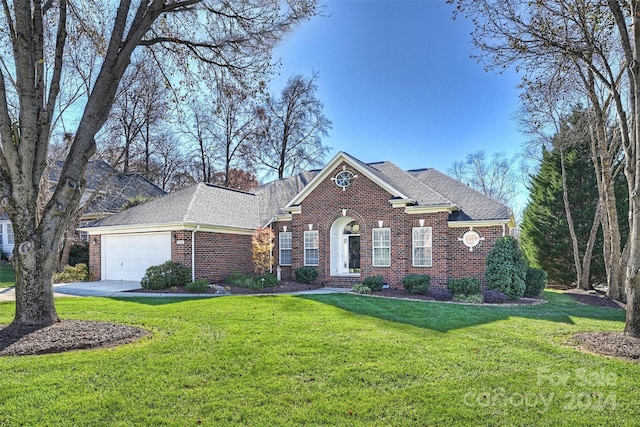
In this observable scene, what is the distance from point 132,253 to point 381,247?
35.9 ft

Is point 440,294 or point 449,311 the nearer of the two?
point 449,311

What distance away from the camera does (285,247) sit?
19.2 m

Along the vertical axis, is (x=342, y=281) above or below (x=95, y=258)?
below

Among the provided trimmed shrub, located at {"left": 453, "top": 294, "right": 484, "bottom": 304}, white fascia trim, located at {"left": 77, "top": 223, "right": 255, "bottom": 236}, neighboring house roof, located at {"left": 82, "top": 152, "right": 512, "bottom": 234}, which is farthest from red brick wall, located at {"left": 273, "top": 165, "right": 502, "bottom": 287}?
white fascia trim, located at {"left": 77, "top": 223, "right": 255, "bottom": 236}

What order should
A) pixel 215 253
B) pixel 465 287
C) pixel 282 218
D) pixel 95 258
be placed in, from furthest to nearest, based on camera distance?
pixel 282 218, pixel 95 258, pixel 215 253, pixel 465 287

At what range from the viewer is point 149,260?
17.3 meters

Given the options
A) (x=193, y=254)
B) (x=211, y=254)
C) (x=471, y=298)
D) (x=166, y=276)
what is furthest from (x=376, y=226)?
(x=166, y=276)

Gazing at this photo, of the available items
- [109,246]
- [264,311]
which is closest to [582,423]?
[264,311]

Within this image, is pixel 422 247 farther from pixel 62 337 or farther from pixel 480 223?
pixel 62 337

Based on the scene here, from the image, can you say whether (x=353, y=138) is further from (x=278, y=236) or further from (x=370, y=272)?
(x=370, y=272)

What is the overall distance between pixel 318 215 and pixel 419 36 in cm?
824

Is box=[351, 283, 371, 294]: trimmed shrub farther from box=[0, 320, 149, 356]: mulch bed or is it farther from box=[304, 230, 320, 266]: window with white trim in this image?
box=[0, 320, 149, 356]: mulch bed

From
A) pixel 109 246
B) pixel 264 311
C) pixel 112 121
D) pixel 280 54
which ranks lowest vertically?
pixel 264 311

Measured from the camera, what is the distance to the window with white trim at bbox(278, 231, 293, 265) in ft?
62.6
